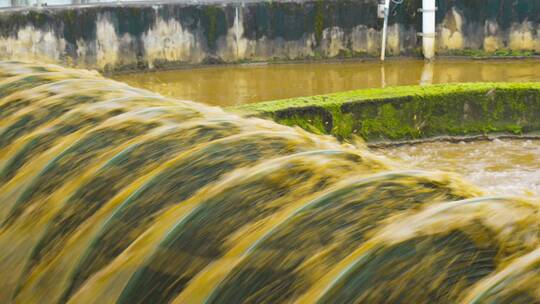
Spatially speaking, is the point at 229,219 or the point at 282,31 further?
the point at 282,31

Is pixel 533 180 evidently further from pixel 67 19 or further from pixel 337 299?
pixel 67 19

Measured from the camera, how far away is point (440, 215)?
6.20ft

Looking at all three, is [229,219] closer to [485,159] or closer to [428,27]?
[485,159]

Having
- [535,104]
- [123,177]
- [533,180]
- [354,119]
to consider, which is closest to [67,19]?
[354,119]

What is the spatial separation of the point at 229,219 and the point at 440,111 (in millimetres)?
8309

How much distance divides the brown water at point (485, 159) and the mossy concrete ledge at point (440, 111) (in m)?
0.24

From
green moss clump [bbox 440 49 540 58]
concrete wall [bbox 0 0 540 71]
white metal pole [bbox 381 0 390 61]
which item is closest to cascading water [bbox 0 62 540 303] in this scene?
concrete wall [bbox 0 0 540 71]

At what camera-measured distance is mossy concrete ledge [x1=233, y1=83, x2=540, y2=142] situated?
1002 cm

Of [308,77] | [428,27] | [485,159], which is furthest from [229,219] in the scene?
[428,27]

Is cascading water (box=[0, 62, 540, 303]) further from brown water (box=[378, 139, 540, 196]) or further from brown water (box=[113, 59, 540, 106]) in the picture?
brown water (box=[113, 59, 540, 106])

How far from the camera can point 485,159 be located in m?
9.27

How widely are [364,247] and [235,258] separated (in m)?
0.36

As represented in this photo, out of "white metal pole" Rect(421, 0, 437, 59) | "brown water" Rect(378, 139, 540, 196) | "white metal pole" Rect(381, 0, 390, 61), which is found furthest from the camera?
"white metal pole" Rect(421, 0, 437, 59)

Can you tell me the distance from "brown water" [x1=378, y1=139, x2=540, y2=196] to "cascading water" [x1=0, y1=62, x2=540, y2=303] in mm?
5346
